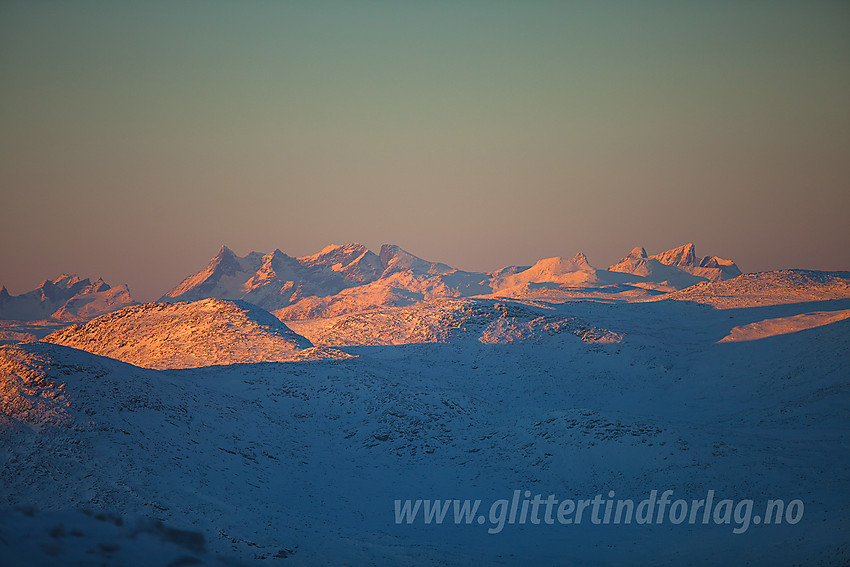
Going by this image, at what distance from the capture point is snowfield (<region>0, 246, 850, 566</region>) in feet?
106

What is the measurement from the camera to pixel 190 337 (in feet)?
250

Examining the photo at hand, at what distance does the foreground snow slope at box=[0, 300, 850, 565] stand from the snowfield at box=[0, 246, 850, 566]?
0.20 meters

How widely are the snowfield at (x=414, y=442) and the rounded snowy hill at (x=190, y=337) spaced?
405mm

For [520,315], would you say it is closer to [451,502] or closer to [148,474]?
[451,502]

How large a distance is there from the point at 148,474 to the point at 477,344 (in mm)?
49454

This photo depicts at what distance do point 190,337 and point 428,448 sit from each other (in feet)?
126

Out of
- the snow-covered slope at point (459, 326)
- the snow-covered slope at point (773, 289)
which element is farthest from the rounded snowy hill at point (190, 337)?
the snow-covered slope at point (773, 289)

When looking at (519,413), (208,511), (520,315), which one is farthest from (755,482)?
(520,315)

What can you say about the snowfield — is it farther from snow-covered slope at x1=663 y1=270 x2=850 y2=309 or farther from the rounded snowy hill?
snow-covered slope at x1=663 y1=270 x2=850 y2=309

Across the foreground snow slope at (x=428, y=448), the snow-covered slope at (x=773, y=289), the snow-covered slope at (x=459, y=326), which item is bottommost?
the foreground snow slope at (x=428, y=448)

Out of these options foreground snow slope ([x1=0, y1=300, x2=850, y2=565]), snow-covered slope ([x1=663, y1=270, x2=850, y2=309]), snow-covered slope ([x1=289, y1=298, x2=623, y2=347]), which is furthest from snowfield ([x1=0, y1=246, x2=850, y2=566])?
snow-covered slope ([x1=663, y1=270, x2=850, y2=309])

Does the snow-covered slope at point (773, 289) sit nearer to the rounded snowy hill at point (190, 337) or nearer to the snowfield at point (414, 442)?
the snowfield at point (414, 442)

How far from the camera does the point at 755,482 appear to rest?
3875cm

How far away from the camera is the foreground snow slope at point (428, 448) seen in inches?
1316
